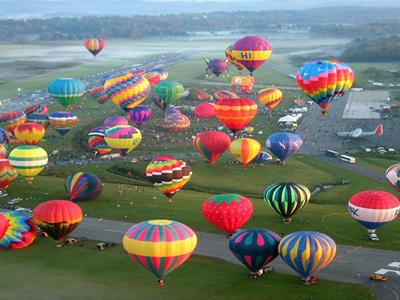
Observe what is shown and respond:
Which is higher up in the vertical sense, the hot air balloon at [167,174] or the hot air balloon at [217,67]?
the hot air balloon at [167,174]

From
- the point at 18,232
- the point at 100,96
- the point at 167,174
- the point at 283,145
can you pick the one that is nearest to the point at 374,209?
the point at 167,174

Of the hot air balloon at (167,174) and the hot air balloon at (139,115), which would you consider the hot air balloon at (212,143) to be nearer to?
the hot air balloon at (167,174)

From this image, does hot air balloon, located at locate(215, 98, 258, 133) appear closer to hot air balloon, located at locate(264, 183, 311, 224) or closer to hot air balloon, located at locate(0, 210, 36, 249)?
hot air balloon, located at locate(264, 183, 311, 224)

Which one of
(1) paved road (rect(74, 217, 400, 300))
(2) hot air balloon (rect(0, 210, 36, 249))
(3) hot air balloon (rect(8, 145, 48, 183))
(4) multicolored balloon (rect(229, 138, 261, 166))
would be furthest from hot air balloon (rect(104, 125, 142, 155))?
(2) hot air balloon (rect(0, 210, 36, 249))

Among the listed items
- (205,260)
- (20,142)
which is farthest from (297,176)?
(20,142)

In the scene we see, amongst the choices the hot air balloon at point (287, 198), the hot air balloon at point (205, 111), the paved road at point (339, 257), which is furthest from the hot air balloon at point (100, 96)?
the hot air balloon at point (287, 198)

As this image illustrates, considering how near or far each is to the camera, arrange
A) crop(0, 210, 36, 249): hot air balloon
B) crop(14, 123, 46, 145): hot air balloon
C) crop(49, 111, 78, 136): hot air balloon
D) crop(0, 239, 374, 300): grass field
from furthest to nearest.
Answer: crop(49, 111, 78, 136): hot air balloon < crop(14, 123, 46, 145): hot air balloon < crop(0, 210, 36, 249): hot air balloon < crop(0, 239, 374, 300): grass field
